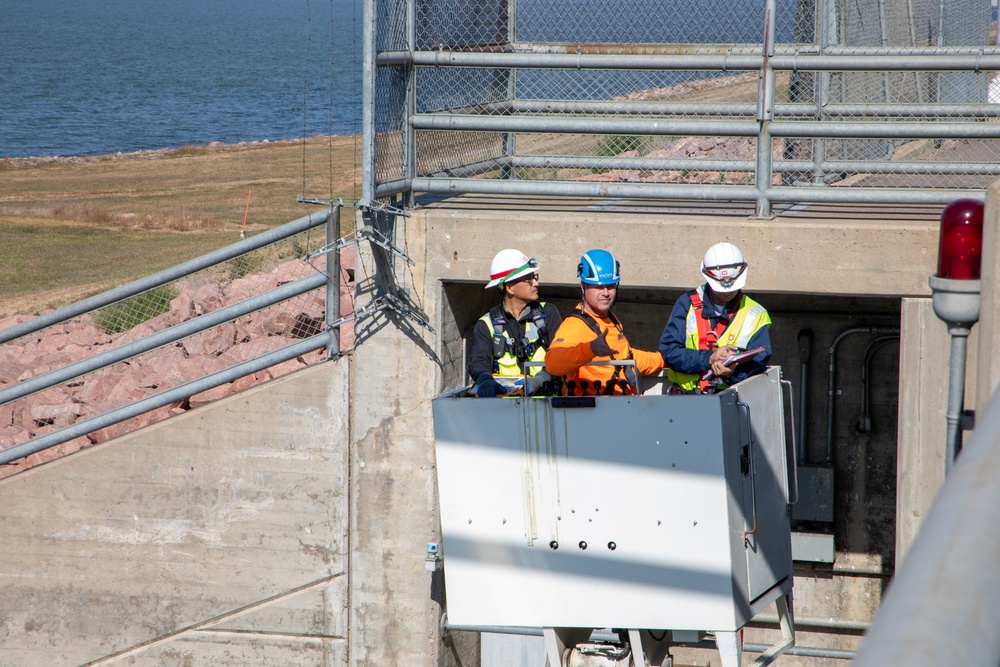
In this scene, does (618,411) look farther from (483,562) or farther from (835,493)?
(835,493)

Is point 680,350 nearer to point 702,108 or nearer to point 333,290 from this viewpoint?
point 333,290

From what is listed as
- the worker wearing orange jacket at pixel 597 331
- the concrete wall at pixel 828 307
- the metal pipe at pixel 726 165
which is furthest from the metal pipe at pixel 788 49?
the worker wearing orange jacket at pixel 597 331

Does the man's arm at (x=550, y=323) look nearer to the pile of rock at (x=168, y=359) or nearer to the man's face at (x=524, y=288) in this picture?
the man's face at (x=524, y=288)

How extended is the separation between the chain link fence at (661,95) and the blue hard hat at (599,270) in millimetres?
1032

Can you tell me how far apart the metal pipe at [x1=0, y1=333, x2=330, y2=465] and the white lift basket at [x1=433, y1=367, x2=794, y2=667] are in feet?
7.21

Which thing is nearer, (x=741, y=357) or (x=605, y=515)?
(x=605, y=515)

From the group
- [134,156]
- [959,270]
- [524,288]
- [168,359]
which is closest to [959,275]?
[959,270]

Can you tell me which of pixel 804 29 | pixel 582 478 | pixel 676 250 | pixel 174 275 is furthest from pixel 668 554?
pixel 804 29

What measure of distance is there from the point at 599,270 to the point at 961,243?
91.9 inches

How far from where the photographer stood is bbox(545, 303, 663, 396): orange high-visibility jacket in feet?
18.8

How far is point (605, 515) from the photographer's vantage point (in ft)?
17.4

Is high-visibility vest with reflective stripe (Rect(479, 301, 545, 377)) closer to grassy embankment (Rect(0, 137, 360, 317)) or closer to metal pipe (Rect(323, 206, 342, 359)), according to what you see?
metal pipe (Rect(323, 206, 342, 359))

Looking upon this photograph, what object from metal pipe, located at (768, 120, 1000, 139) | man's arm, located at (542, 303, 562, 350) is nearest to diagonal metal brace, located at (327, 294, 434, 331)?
man's arm, located at (542, 303, 562, 350)

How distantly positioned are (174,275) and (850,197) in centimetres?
446
